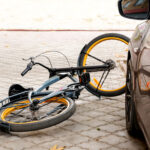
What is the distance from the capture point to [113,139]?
398cm

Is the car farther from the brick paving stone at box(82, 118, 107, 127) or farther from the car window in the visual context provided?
the brick paving stone at box(82, 118, 107, 127)

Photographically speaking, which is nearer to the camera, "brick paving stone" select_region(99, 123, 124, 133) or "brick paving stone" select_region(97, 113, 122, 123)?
"brick paving stone" select_region(99, 123, 124, 133)

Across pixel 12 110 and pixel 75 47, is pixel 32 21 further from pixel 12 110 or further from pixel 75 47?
pixel 12 110

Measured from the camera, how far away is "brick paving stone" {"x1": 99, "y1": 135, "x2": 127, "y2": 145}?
3.90 m

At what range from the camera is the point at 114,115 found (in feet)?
15.6

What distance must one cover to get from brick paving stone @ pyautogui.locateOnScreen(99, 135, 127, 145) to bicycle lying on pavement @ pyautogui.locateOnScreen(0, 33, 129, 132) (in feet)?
1.62

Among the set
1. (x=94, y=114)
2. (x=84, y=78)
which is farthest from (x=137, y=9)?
(x=94, y=114)

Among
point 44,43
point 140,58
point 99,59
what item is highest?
point 140,58


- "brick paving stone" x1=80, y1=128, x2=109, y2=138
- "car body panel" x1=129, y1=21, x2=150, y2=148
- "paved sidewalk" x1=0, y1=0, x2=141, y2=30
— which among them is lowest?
"brick paving stone" x1=80, y1=128, x2=109, y2=138

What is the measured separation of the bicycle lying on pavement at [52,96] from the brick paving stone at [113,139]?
493 mm

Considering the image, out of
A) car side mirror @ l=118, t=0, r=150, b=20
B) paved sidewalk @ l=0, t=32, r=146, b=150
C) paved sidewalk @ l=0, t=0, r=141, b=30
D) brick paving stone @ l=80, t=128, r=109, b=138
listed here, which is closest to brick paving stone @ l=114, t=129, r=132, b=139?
paved sidewalk @ l=0, t=32, r=146, b=150

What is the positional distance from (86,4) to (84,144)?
55.8 feet

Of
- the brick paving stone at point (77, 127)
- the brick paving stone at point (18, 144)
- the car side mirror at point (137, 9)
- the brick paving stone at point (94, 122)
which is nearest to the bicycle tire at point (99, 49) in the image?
the brick paving stone at point (94, 122)

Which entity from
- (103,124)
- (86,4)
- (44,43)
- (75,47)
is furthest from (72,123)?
(86,4)
